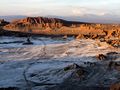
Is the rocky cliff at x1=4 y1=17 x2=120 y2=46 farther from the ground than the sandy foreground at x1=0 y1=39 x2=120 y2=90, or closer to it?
closer to it

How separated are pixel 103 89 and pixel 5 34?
102 feet

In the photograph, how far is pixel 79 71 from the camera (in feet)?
51.6

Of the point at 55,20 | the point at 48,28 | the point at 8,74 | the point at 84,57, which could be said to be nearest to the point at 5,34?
the point at 48,28

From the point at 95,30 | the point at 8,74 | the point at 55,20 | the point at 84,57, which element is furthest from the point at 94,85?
the point at 55,20

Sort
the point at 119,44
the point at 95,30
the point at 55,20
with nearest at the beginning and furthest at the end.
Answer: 1. the point at 119,44
2. the point at 95,30
3. the point at 55,20

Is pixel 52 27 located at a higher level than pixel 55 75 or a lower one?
lower

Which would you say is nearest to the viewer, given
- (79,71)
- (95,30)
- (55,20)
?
(79,71)

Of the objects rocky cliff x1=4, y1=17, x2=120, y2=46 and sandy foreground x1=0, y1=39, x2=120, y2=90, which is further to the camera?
rocky cliff x1=4, y1=17, x2=120, y2=46

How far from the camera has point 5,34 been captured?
43.1 m

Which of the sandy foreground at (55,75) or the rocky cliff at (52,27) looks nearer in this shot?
the sandy foreground at (55,75)

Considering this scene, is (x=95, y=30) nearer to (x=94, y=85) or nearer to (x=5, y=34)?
(x=5, y=34)

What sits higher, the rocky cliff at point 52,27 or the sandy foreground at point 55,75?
the sandy foreground at point 55,75

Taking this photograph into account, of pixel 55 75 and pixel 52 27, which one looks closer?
pixel 55 75

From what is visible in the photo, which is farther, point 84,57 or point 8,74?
point 84,57
